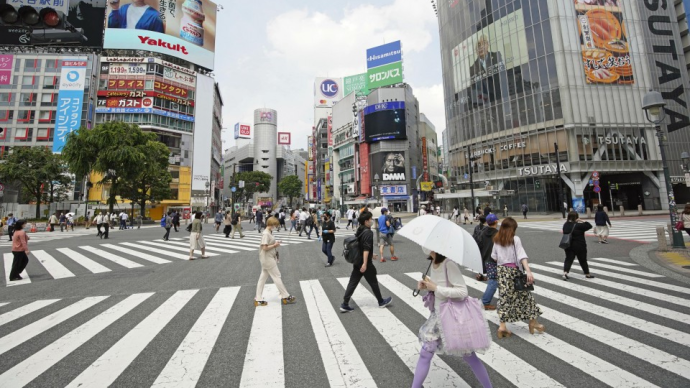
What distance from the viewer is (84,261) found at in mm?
11328

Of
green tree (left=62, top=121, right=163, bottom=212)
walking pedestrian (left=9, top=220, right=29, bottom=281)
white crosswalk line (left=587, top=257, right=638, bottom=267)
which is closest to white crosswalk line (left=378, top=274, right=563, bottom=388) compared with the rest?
white crosswalk line (left=587, top=257, right=638, bottom=267)

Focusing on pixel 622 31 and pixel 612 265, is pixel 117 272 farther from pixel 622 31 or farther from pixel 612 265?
pixel 622 31

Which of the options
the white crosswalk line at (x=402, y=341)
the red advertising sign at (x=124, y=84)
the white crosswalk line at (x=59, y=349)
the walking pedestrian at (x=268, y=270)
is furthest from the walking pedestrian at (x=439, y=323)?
the red advertising sign at (x=124, y=84)

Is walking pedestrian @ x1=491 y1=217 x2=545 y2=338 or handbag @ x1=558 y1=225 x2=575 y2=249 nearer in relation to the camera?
walking pedestrian @ x1=491 y1=217 x2=545 y2=338

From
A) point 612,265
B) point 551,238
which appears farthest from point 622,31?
point 612,265

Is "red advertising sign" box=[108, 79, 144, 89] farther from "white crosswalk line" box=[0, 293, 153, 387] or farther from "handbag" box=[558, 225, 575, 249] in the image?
"handbag" box=[558, 225, 575, 249]

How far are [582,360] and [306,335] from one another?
11.4 ft

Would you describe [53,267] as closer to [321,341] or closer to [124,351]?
[124,351]

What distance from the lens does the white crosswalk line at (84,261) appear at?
32.3 feet

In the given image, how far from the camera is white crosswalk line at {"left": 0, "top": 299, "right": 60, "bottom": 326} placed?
5375mm

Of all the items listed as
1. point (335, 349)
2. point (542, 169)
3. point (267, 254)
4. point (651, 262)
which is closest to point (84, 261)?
point (267, 254)

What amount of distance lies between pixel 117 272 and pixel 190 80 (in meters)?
58.8

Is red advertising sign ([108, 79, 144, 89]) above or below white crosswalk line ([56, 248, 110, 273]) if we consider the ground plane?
above

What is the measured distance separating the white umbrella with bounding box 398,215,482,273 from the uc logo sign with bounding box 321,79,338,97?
106593 mm
